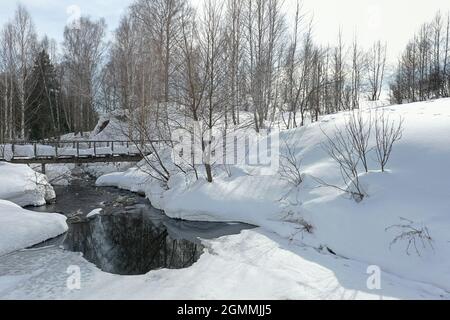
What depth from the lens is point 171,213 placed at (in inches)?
480

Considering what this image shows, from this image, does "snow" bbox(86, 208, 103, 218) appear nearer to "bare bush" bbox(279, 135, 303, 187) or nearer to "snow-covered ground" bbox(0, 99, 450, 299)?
"snow-covered ground" bbox(0, 99, 450, 299)

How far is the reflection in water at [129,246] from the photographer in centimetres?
735

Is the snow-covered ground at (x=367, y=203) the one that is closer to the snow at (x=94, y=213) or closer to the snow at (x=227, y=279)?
the snow at (x=227, y=279)

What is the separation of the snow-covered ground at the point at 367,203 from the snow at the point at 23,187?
18.8 ft

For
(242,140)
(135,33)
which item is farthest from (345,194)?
(135,33)

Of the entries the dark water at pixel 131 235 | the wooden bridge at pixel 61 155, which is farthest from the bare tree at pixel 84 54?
the dark water at pixel 131 235

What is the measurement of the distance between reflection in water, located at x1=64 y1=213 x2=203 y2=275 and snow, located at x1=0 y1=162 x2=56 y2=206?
13.4 feet

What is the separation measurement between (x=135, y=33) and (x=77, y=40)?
954 centimetres

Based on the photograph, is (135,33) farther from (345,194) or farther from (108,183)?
(345,194)

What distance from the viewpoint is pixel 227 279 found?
6.11 m

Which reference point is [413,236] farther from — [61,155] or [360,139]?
[61,155]

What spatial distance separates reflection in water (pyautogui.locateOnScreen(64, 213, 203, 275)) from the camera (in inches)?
289
